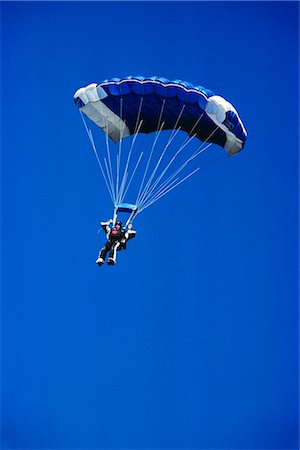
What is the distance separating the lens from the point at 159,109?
20.4 metres

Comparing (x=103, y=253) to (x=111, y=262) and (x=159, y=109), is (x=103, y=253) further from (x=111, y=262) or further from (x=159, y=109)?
(x=159, y=109)

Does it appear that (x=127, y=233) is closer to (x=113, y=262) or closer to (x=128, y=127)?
(x=113, y=262)

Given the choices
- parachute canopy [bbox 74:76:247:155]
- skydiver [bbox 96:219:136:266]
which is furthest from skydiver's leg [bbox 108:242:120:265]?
parachute canopy [bbox 74:76:247:155]

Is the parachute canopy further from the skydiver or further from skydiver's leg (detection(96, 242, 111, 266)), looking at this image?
skydiver's leg (detection(96, 242, 111, 266))

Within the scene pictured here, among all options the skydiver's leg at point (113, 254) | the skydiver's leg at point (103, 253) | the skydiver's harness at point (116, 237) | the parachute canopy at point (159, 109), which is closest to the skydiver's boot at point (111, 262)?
the skydiver's leg at point (113, 254)

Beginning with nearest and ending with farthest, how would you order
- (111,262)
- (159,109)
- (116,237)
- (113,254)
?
(111,262), (113,254), (116,237), (159,109)

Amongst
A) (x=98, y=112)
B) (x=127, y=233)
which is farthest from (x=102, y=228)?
(x=98, y=112)

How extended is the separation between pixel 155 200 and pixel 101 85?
282 centimetres

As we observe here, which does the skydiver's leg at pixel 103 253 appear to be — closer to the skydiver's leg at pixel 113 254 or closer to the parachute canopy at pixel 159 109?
the skydiver's leg at pixel 113 254

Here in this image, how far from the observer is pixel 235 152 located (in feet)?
66.8

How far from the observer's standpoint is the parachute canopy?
19109 mm

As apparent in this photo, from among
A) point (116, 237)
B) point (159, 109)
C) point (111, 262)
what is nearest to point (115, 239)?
point (116, 237)

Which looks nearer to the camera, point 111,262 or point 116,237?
point 111,262

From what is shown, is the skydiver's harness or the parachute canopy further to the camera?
the skydiver's harness
